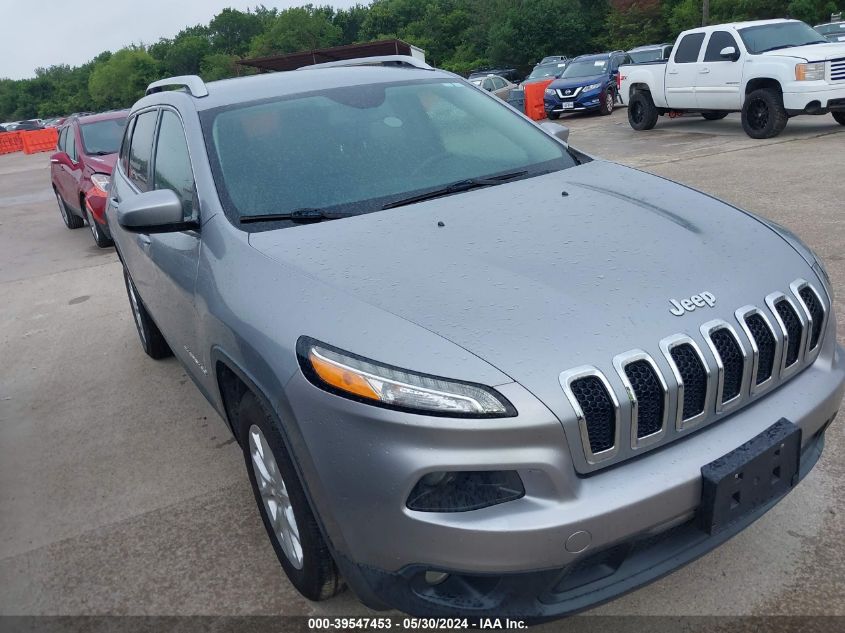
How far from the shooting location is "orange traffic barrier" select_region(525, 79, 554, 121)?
65.7 ft

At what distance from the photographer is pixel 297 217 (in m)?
2.73

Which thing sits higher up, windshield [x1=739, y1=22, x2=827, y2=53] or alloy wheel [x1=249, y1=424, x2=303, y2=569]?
windshield [x1=739, y1=22, x2=827, y2=53]

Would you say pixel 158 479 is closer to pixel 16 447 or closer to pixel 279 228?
pixel 16 447

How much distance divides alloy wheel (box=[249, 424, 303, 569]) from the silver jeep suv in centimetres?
1

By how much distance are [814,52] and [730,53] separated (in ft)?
4.21

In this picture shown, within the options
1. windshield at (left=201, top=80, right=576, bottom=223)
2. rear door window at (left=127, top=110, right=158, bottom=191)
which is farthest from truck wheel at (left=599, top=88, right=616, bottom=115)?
windshield at (left=201, top=80, right=576, bottom=223)

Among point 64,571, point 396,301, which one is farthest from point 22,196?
point 396,301

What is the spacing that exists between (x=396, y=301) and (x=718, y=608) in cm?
140

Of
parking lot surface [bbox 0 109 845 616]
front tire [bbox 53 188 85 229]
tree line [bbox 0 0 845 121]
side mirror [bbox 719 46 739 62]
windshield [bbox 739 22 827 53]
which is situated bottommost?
parking lot surface [bbox 0 109 845 616]

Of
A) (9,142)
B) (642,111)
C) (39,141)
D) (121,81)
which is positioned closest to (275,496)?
(642,111)

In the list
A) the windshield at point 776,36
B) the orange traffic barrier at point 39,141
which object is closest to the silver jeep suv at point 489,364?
the windshield at point 776,36

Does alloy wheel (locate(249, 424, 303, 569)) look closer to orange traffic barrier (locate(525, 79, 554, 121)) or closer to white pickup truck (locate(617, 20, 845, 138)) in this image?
white pickup truck (locate(617, 20, 845, 138))

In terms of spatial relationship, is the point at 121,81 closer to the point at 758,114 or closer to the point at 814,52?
the point at 758,114

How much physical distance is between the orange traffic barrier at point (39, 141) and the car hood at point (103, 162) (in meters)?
29.2
